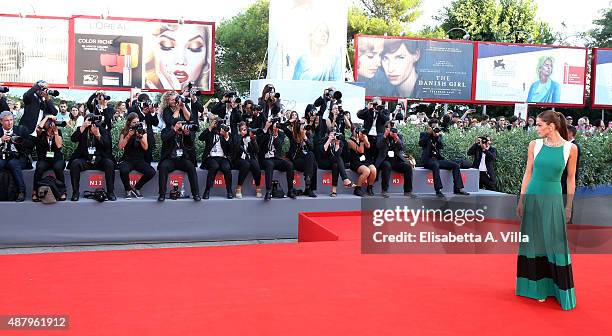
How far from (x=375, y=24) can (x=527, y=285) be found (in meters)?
37.7

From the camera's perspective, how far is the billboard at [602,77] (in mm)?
23172

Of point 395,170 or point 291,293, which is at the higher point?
point 395,170

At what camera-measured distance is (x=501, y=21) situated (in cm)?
3847

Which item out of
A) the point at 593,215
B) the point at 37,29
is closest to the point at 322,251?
the point at 593,215

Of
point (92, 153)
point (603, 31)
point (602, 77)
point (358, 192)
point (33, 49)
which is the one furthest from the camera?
point (603, 31)

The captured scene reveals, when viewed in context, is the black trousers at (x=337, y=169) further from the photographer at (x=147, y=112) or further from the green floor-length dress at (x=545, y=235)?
the green floor-length dress at (x=545, y=235)

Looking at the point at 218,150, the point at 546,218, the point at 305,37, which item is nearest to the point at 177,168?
the point at 218,150

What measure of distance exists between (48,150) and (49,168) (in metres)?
0.24

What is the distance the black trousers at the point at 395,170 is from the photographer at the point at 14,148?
4849 millimetres

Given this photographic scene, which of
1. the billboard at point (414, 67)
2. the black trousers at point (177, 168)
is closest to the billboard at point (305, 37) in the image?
the black trousers at point (177, 168)

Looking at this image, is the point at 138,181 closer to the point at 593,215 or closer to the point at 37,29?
the point at 593,215

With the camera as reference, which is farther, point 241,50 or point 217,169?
point 241,50

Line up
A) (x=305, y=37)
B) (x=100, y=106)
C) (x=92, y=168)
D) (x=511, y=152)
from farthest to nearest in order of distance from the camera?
(x=305, y=37) < (x=511, y=152) < (x=100, y=106) < (x=92, y=168)

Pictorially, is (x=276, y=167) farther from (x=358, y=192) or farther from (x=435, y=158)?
(x=435, y=158)
